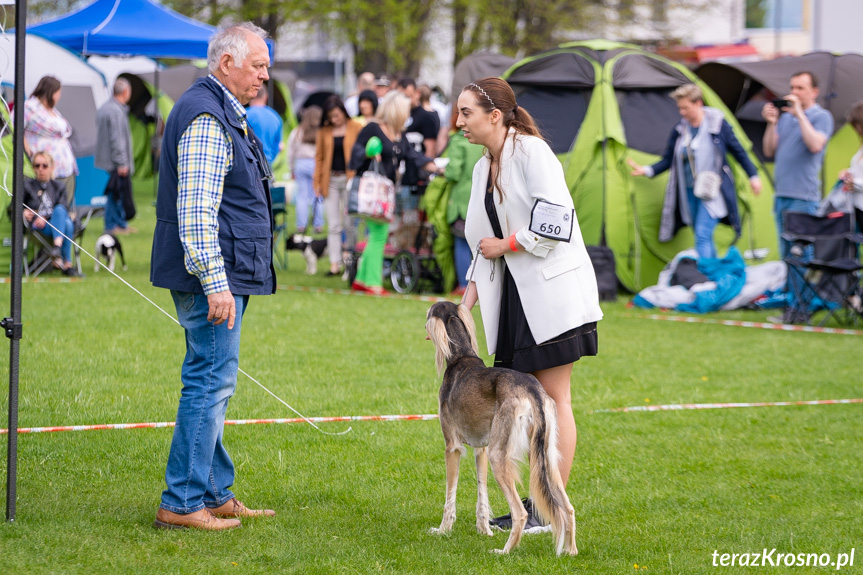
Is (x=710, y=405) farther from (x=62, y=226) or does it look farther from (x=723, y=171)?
(x=62, y=226)

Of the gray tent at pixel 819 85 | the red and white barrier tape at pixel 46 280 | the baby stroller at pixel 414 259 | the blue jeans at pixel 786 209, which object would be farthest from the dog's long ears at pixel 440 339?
the gray tent at pixel 819 85

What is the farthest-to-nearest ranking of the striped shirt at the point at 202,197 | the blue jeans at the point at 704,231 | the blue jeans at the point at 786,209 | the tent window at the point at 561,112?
the tent window at the point at 561,112
the blue jeans at the point at 704,231
the blue jeans at the point at 786,209
the striped shirt at the point at 202,197

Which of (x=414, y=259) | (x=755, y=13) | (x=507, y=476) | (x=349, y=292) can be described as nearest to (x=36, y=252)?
(x=349, y=292)

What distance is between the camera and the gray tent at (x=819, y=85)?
12.8 metres

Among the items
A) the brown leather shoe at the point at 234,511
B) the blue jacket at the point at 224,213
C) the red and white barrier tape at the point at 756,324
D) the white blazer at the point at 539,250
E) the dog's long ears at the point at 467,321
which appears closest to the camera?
the blue jacket at the point at 224,213

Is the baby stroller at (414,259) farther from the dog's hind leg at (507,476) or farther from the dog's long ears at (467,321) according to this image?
the dog's hind leg at (507,476)

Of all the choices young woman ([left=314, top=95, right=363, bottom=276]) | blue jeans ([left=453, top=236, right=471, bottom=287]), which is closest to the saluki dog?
blue jeans ([left=453, top=236, right=471, bottom=287])

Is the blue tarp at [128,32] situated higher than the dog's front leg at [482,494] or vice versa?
the blue tarp at [128,32]

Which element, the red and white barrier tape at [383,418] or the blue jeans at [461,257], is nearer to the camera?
the red and white barrier tape at [383,418]

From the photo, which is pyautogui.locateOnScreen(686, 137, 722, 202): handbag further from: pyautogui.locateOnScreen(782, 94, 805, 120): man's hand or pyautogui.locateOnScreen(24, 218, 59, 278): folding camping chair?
pyautogui.locateOnScreen(24, 218, 59, 278): folding camping chair

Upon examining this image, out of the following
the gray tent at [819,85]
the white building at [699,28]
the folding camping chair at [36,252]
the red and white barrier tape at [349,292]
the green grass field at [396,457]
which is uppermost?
the white building at [699,28]

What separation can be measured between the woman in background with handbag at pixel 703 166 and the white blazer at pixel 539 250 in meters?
7.12

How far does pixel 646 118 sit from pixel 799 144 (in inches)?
91.6

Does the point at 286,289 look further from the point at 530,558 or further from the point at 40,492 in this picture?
the point at 530,558
